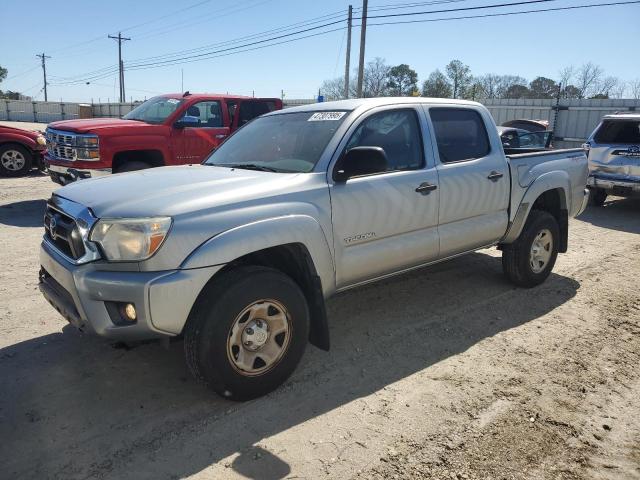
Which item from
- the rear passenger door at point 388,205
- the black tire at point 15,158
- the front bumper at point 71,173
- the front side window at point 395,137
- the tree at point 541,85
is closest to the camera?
the rear passenger door at point 388,205

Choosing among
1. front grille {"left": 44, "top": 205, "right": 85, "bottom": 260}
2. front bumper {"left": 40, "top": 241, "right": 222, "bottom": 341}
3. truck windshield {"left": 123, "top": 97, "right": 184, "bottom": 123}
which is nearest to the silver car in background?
truck windshield {"left": 123, "top": 97, "right": 184, "bottom": 123}

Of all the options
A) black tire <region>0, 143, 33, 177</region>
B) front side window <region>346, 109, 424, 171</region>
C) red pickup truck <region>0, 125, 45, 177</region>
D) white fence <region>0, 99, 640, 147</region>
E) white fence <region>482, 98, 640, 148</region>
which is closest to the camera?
front side window <region>346, 109, 424, 171</region>

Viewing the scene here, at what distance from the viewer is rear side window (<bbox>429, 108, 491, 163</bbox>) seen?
14.4ft

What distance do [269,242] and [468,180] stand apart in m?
2.15

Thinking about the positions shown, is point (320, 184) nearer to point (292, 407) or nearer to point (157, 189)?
point (157, 189)

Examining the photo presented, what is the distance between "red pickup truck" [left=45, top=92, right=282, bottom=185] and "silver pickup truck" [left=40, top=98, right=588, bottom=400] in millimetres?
4502

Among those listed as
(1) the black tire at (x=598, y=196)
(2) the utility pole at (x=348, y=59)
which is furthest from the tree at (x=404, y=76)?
(1) the black tire at (x=598, y=196)

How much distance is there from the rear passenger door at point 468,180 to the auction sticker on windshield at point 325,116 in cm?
90

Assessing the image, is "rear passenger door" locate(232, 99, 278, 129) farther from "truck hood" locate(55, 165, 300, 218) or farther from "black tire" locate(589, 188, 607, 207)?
"black tire" locate(589, 188, 607, 207)

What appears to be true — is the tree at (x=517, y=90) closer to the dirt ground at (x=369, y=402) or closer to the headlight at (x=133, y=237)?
the dirt ground at (x=369, y=402)

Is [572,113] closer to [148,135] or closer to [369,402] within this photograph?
[148,135]

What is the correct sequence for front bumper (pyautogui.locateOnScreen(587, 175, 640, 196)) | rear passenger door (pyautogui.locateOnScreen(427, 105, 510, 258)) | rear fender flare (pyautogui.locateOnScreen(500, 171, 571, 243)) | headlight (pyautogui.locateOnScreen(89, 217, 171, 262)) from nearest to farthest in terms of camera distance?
headlight (pyautogui.locateOnScreen(89, 217, 171, 262))
rear passenger door (pyautogui.locateOnScreen(427, 105, 510, 258))
rear fender flare (pyautogui.locateOnScreen(500, 171, 571, 243))
front bumper (pyautogui.locateOnScreen(587, 175, 640, 196))

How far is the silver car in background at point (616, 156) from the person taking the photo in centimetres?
974

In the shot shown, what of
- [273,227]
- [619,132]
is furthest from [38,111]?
[273,227]
